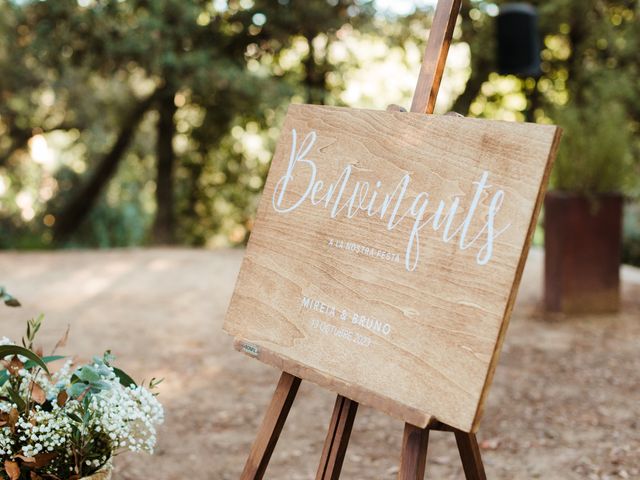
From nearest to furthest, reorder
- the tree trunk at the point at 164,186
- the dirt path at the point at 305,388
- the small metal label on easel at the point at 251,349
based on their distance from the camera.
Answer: the small metal label on easel at the point at 251,349, the dirt path at the point at 305,388, the tree trunk at the point at 164,186

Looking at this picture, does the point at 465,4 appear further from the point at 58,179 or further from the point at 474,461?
the point at 474,461

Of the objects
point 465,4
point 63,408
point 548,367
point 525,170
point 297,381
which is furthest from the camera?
point 465,4

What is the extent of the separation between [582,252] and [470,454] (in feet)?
11.7

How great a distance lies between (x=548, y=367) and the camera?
3.94 metres

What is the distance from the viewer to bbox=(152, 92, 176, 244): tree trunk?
9.66m

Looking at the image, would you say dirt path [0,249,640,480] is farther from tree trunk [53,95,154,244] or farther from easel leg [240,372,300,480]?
tree trunk [53,95,154,244]

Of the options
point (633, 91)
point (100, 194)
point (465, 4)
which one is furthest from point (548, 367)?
point (100, 194)

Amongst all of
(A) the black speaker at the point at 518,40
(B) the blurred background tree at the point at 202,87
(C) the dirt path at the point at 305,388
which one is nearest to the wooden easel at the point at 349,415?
(C) the dirt path at the point at 305,388

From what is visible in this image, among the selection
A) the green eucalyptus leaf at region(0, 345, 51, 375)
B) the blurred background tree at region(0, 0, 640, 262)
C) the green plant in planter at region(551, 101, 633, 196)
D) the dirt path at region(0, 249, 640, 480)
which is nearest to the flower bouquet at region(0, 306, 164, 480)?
the green eucalyptus leaf at region(0, 345, 51, 375)

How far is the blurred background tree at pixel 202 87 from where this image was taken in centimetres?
746

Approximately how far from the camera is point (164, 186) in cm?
987

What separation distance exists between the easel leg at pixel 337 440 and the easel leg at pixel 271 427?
0.47 feet

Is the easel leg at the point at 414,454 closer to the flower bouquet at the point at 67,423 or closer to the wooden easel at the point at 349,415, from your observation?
the wooden easel at the point at 349,415

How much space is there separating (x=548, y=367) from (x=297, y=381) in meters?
2.49
